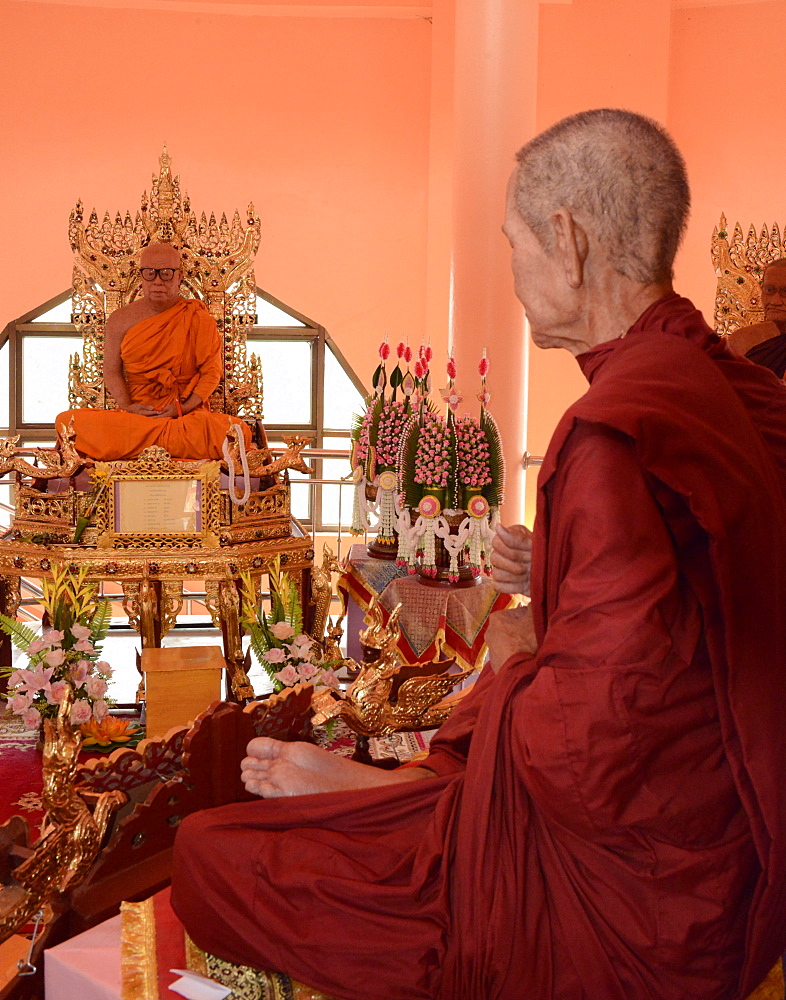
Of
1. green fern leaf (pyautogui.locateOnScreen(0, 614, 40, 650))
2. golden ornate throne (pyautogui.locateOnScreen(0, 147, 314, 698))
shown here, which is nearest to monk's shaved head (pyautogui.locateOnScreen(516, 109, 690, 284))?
green fern leaf (pyautogui.locateOnScreen(0, 614, 40, 650))

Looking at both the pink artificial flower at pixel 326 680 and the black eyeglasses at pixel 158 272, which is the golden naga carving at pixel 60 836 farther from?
the black eyeglasses at pixel 158 272

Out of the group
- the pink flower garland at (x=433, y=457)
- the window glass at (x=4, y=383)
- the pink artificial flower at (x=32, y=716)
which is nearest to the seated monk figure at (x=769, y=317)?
the pink flower garland at (x=433, y=457)

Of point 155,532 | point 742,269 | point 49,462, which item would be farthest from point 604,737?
point 742,269

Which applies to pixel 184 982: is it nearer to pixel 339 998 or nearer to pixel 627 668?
pixel 339 998

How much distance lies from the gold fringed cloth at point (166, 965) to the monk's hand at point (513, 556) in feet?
2.15

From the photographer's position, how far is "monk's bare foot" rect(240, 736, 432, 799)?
1.64 m

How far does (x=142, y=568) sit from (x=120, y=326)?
4.28ft

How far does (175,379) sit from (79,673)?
1928 mm

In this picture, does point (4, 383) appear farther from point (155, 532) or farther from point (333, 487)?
point (155, 532)

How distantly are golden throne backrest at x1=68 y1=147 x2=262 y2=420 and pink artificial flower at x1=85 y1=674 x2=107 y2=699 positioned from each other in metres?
2.00

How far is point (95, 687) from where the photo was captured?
10.8 feet

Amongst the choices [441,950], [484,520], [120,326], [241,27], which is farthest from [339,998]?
[241,27]

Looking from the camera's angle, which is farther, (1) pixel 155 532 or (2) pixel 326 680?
(1) pixel 155 532

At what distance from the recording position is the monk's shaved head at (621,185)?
1.36 metres
